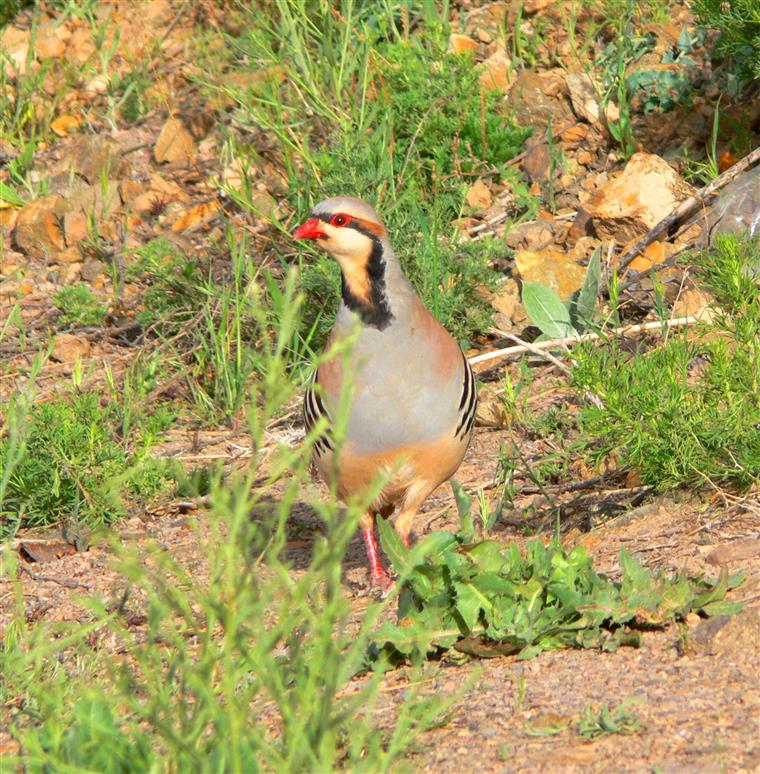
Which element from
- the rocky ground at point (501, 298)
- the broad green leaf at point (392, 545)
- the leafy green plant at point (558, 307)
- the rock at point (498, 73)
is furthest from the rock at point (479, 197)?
the broad green leaf at point (392, 545)

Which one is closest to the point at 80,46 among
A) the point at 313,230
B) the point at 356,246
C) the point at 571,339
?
the point at 571,339

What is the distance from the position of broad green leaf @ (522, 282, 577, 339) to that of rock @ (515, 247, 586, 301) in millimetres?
310

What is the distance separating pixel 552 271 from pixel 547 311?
0.55 m

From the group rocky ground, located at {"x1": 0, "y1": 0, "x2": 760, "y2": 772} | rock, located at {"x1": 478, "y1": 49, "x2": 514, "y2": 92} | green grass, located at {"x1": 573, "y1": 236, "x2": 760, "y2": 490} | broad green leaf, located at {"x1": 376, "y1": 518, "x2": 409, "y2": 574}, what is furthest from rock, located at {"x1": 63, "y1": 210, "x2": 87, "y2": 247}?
broad green leaf, located at {"x1": 376, "y1": 518, "x2": 409, "y2": 574}

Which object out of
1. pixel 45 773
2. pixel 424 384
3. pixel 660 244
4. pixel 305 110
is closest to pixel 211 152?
pixel 305 110

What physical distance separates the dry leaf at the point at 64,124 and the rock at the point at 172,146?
776 mm

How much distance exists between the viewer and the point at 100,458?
538 centimetres

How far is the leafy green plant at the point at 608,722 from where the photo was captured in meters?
2.88

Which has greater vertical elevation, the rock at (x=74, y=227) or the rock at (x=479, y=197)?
the rock at (x=479, y=197)

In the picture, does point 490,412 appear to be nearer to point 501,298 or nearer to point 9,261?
point 501,298

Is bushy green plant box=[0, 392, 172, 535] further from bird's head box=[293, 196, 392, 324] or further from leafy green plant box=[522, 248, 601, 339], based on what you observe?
leafy green plant box=[522, 248, 601, 339]

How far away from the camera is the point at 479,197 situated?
23.6 feet

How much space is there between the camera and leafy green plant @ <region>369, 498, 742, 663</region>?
11.2 feet

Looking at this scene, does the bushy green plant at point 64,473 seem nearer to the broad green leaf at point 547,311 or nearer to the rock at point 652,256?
the broad green leaf at point 547,311
